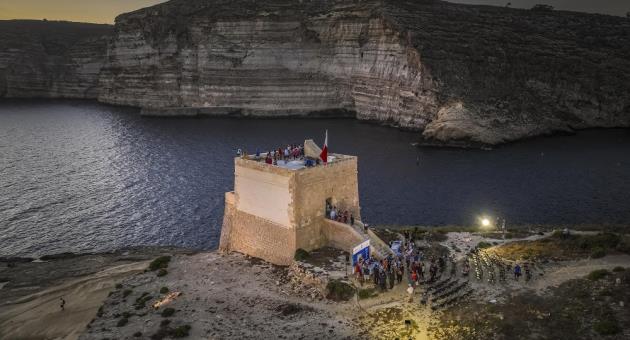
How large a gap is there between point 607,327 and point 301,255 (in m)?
16.3

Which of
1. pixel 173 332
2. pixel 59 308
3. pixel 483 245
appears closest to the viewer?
pixel 173 332

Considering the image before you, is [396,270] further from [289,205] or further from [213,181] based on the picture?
[213,181]

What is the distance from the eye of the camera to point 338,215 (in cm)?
3541

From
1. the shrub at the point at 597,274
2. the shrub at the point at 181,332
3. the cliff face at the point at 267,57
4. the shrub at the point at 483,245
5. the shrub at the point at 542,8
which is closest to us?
the shrub at the point at 181,332

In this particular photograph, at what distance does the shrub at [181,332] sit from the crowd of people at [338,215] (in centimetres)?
1161

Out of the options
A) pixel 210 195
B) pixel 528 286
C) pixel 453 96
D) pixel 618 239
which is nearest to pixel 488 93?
pixel 453 96

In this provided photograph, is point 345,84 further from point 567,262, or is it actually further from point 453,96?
point 567,262

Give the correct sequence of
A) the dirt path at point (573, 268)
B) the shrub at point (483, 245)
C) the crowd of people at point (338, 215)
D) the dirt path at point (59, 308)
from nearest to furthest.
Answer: the dirt path at point (573, 268), the dirt path at point (59, 308), the crowd of people at point (338, 215), the shrub at point (483, 245)

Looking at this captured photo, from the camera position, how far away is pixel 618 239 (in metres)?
34.3

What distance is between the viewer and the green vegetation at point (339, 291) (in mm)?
28891

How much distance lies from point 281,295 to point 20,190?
148ft

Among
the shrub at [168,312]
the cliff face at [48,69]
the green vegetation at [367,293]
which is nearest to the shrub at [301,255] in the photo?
the green vegetation at [367,293]

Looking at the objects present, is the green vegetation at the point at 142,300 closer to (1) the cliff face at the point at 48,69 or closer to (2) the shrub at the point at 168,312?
(2) the shrub at the point at 168,312

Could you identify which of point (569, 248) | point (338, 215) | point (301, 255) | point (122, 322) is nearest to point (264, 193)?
point (301, 255)
